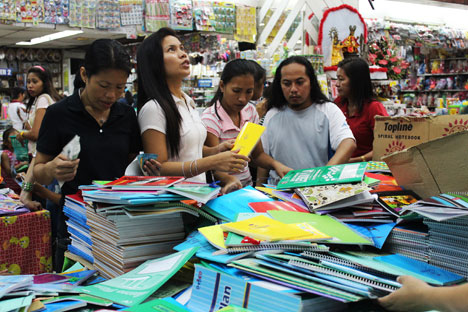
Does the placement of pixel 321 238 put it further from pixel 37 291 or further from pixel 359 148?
pixel 359 148

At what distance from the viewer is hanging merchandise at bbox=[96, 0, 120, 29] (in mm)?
6242

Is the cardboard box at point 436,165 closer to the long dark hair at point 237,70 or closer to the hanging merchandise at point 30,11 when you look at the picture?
the long dark hair at point 237,70

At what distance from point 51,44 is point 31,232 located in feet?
27.9

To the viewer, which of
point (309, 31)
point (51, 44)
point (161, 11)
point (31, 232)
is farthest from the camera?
point (51, 44)

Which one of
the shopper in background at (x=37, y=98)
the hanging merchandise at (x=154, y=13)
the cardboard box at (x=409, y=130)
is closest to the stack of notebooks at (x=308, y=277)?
the cardboard box at (x=409, y=130)

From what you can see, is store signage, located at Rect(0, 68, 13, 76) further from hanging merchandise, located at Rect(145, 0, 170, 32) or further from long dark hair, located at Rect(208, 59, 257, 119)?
long dark hair, located at Rect(208, 59, 257, 119)

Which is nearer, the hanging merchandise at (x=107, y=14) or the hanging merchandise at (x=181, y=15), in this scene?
the hanging merchandise at (x=107, y=14)

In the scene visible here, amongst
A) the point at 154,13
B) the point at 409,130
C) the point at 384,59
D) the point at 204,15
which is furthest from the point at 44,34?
the point at 409,130

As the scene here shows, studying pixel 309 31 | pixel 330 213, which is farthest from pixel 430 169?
pixel 309 31

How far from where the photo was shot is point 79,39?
9062 mm

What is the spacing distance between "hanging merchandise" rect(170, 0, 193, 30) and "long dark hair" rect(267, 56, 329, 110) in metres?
4.15

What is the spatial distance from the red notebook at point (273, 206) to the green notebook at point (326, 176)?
124 mm

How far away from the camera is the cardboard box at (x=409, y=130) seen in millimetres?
1938

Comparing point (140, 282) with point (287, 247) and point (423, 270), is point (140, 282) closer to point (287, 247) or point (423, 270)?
point (287, 247)
